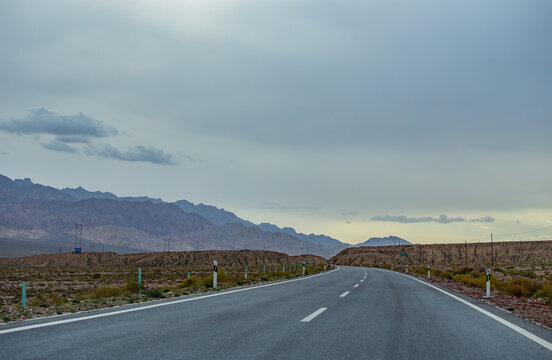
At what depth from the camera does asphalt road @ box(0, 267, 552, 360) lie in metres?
6.03

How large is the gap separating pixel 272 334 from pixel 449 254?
159 metres

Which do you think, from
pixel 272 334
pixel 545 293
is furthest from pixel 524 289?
pixel 272 334

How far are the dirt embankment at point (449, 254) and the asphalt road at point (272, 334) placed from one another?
118 metres

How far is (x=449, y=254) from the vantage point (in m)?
154

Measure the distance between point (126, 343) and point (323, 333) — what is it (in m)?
3.07

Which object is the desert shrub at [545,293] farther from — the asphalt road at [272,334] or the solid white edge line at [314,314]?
the solid white edge line at [314,314]

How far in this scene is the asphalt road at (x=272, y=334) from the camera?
603 cm

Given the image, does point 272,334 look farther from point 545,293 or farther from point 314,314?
point 545,293

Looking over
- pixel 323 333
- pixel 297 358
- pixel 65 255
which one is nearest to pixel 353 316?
pixel 323 333

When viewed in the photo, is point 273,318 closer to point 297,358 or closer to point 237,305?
point 237,305

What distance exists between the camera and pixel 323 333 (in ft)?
24.7

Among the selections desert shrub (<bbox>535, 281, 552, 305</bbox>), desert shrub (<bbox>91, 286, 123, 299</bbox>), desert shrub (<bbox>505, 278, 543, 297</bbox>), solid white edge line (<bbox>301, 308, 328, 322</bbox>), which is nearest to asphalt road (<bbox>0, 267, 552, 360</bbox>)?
solid white edge line (<bbox>301, 308, 328, 322</bbox>)

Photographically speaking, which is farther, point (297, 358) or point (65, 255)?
point (65, 255)

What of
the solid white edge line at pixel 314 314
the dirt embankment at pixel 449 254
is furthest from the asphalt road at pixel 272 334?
the dirt embankment at pixel 449 254
